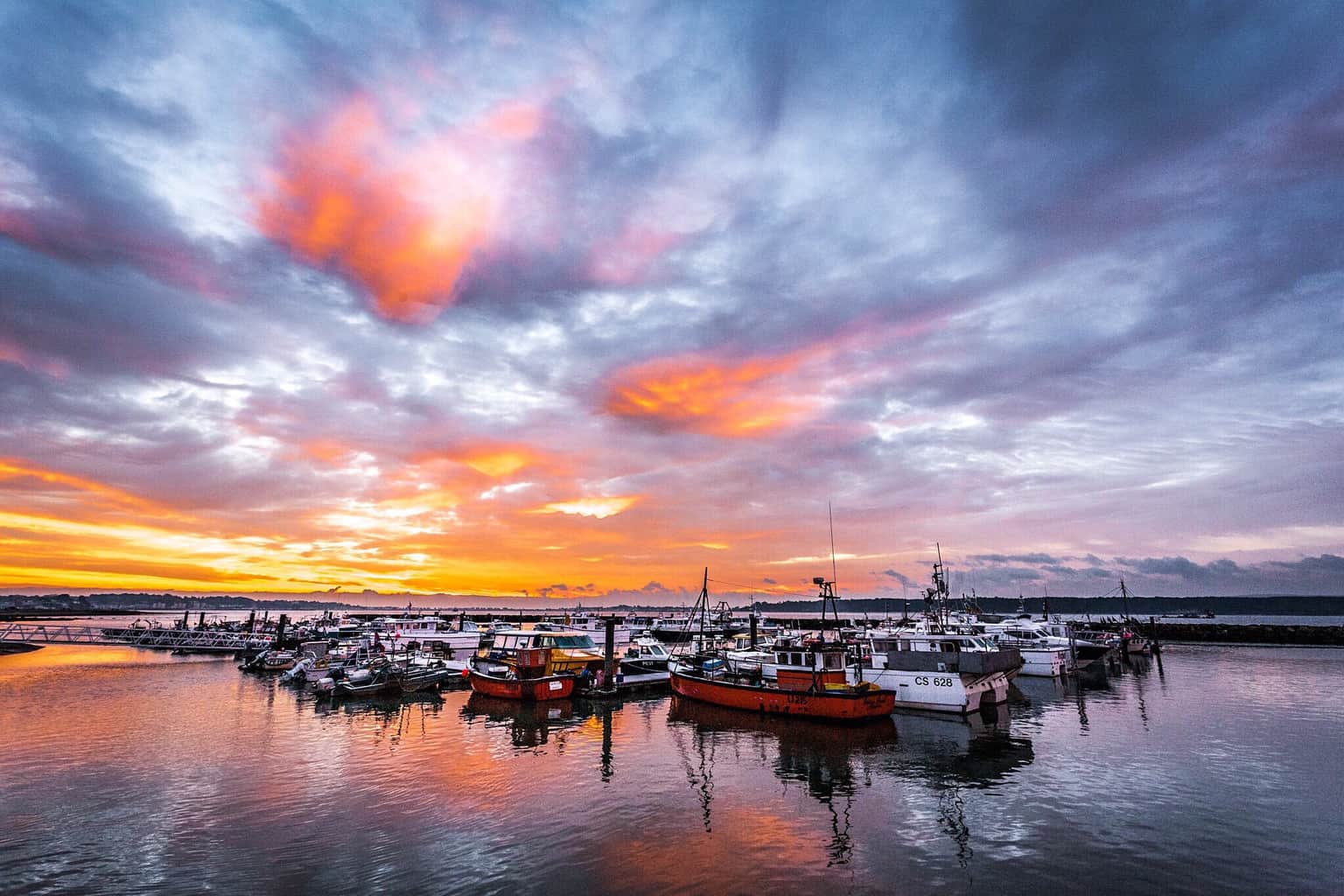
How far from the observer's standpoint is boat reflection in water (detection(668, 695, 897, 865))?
69.1 feet

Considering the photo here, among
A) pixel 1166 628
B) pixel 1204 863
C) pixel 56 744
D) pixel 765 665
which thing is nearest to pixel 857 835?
pixel 1204 863

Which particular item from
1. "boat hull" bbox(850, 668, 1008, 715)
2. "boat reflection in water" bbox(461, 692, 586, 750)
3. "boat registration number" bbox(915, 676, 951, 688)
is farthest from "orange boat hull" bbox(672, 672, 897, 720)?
"boat reflection in water" bbox(461, 692, 586, 750)

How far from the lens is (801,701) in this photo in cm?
3500

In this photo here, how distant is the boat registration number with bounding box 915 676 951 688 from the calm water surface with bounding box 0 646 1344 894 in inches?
84.1

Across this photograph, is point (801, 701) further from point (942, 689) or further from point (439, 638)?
point (439, 638)

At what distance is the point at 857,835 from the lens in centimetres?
1797

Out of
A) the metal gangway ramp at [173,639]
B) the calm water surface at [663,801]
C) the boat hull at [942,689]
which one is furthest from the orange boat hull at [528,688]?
the metal gangway ramp at [173,639]

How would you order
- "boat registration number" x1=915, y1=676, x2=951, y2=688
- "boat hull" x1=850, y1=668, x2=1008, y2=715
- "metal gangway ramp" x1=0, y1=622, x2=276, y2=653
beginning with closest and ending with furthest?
1. "boat hull" x1=850, y1=668, x2=1008, y2=715
2. "boat registration number" x1=915, y1=676, x2=951, y2=688
3. "metal gangway ramp" x1=0, y1=622, x2=276, y2=653

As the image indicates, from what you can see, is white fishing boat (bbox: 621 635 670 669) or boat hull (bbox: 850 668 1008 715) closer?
boat hull (bbox: 850 668 1008 715)

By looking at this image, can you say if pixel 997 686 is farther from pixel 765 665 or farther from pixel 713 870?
pixel 713 870

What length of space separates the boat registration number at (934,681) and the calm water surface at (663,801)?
2137mm

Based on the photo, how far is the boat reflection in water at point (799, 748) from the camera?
829 inches

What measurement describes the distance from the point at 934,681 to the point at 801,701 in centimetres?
868

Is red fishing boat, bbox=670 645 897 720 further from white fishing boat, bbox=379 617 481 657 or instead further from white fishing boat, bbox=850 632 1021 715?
white fishing boat, bbox=379 617 481 657
